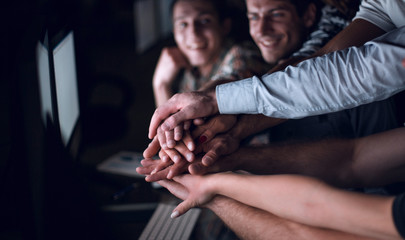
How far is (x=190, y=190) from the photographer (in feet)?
2.49

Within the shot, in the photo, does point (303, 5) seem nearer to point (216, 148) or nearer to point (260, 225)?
point (216, 148)

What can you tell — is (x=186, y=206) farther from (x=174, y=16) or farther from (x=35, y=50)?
(x=174, y=16)

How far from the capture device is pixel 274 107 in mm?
827

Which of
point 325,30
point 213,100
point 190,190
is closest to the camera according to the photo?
point 190,190

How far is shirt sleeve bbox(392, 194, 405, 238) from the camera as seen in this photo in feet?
1.64

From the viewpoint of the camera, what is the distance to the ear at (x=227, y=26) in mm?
1533

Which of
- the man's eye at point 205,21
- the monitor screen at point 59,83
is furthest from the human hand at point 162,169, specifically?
the man's eye at point 205,21

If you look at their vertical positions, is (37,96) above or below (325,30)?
below

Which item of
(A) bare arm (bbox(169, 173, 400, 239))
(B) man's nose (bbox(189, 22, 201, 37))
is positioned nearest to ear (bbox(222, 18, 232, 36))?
(B) man's nose (bbox(189, 22, 201, 37))

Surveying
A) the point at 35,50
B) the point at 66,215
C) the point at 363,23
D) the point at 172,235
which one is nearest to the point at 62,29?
the point at 35,50

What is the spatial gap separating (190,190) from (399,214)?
0.41 m

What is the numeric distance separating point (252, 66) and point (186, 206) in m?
0.75

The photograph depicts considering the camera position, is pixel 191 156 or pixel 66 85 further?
pixel 66 85

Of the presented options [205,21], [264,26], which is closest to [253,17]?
[264,26]
